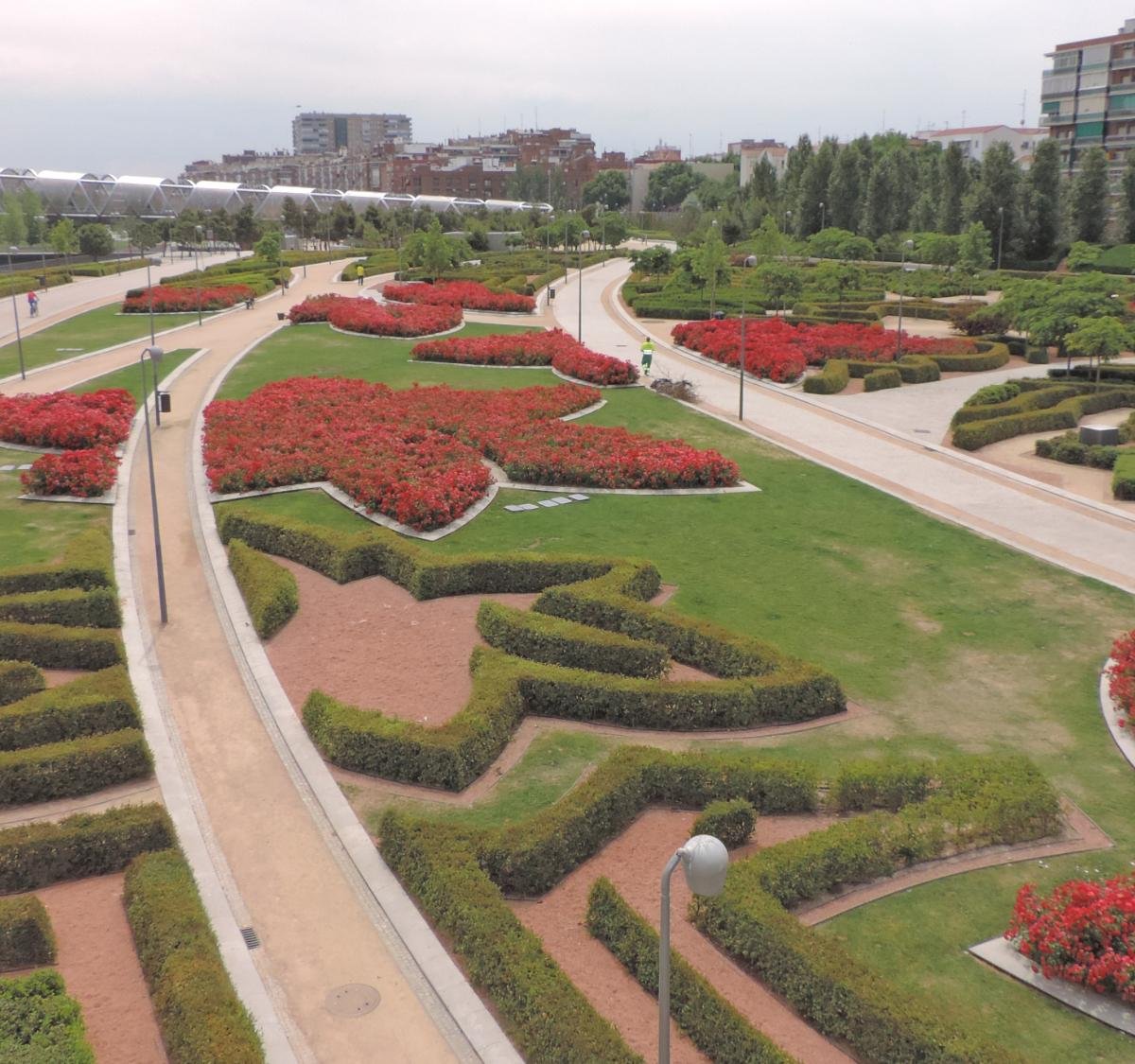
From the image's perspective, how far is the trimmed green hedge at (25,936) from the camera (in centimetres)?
1105

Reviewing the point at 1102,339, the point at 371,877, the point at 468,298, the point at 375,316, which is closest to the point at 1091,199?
the point at 1102,339

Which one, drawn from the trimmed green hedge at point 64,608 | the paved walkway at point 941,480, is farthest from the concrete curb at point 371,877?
the paved walkway at point 941,480

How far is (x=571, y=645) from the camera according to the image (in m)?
17.5

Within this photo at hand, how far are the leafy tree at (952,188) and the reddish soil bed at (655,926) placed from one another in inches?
3404

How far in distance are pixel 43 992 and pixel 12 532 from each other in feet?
52.6

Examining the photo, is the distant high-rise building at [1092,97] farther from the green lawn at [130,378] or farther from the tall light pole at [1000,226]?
the green lawn at [130,378]

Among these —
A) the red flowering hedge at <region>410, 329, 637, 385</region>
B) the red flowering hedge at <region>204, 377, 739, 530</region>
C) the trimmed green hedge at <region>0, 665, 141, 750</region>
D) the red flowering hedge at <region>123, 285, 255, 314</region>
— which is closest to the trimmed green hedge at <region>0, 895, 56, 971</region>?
the trimmed green hedge at <region>0, 665, 141, 750</region>

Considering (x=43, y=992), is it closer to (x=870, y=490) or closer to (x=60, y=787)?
(x=60, y=787)

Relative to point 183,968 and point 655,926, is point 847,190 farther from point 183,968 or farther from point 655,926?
point 183,968

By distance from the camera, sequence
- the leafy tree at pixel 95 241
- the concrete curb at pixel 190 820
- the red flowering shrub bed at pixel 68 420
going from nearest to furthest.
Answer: the concrete curb at pixel 190 820 → the red flowering shrub bed at pixel 68 420 → the leafy tree at pixel 95 241

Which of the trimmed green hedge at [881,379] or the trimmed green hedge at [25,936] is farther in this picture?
the trimmed green hedge at [881,379]

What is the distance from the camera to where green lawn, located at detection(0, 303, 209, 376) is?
45.8 meters

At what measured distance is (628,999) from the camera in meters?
10.7

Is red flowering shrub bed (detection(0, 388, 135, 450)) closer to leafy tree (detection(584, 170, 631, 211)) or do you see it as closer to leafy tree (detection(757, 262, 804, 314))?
leafy tree (detection(757, 262, 804, 314))
